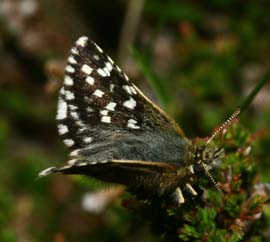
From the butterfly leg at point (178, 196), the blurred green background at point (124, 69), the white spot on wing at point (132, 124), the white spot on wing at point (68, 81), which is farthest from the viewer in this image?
the blurred green background at point (124, 69)

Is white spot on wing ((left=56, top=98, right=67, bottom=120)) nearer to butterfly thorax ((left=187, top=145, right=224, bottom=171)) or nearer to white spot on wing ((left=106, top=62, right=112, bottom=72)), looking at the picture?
white spot on wing ((left=106, top=62, right=112, bottom=72))

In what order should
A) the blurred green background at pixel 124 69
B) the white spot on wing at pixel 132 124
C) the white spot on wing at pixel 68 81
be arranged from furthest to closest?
the blurred green background at pixel 124 69 → the white spot on wing at pixel 68 81 → the white spot on wing at pixel 132 124

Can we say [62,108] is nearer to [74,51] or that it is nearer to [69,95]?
[69,95]

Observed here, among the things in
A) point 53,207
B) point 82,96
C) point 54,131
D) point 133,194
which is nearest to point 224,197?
point 133,194

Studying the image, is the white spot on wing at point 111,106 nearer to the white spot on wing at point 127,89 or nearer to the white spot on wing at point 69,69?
the white spot on wing at point 127,89

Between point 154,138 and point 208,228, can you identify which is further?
point 154,138

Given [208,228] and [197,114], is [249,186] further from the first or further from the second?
[197,114]

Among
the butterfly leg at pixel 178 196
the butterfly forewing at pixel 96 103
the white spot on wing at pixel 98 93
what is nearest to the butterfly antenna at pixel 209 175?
the butterfly leg at pixel 178 196

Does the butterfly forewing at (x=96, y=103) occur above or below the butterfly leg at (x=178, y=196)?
above
